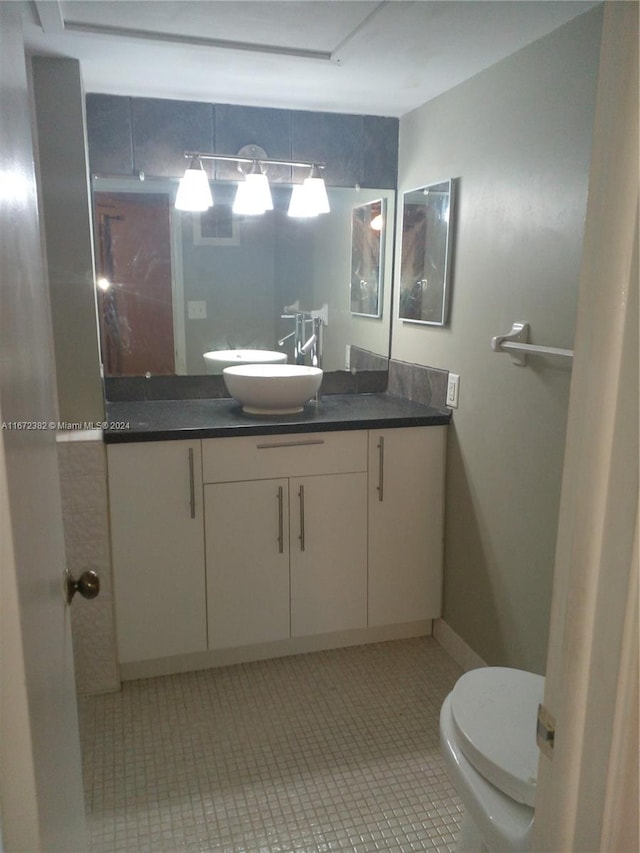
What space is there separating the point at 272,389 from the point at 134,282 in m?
0.73

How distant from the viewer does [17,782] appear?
2.20 ft

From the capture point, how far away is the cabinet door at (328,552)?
95.2 inches

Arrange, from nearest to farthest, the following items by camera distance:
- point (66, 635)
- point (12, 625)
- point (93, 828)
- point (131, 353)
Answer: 1. point (12, 625)
2. point (66, 635)
3. point (93, 828)
4. point (131, 353)

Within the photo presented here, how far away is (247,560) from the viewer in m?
2.38

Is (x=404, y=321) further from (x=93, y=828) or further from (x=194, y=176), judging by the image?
(x=93, y=828)

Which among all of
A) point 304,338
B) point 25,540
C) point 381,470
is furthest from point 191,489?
point 25,540

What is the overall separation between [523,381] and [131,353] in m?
1.54

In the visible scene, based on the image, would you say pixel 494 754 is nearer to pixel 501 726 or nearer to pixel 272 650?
pixel 501 726

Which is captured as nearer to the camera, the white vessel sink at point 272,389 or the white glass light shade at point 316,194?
the white vessel sink at point 272,389

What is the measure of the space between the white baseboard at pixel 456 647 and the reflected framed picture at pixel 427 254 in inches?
47.8

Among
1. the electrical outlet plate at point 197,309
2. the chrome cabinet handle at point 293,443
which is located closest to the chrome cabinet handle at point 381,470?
the chrome cabinet handle at point 293,443

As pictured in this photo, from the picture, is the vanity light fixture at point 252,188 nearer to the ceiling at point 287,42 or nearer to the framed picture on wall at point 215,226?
the framed picture on wall at point 215,226

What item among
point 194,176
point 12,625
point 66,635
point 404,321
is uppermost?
point 194,176

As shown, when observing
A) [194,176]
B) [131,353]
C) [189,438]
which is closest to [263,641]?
[189,438]
